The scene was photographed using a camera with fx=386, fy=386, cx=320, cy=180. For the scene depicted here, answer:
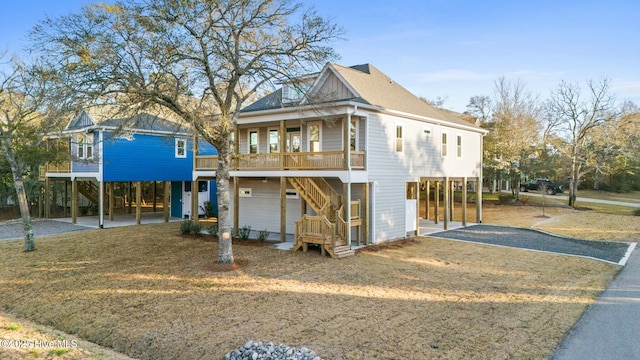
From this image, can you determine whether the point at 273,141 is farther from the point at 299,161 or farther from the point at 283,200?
the point at 283,200

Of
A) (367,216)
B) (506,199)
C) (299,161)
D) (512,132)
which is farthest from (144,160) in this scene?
(506,199)

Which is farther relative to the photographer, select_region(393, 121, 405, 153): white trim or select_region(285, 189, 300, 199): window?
select_region(285, 189, 300, 199): window

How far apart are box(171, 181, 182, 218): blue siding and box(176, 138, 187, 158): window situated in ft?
6.84

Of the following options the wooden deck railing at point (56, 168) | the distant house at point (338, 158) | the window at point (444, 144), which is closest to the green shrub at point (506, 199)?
the distant house at point (338, 158)

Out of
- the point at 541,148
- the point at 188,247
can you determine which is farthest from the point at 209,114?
the point at 541,148

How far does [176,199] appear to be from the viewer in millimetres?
27406

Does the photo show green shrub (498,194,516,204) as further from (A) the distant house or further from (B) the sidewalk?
(B) the sidewalk

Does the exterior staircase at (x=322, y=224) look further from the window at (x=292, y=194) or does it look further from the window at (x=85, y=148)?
the window at (x=85, y=148)

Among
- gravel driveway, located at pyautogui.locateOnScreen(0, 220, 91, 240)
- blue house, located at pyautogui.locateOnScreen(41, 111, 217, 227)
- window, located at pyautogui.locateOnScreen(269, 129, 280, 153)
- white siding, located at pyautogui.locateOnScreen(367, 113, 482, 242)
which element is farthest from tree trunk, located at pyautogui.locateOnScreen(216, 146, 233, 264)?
gravel driveway, located at pyautogui.locateOnScreen(0, 220, 91, 240)

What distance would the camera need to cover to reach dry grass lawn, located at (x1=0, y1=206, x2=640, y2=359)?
6.81 metres

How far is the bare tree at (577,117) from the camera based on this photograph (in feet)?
104

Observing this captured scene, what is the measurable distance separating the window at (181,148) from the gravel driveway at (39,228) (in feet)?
23.5

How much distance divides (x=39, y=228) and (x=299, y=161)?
53.9 ft

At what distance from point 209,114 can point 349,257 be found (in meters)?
7.03
